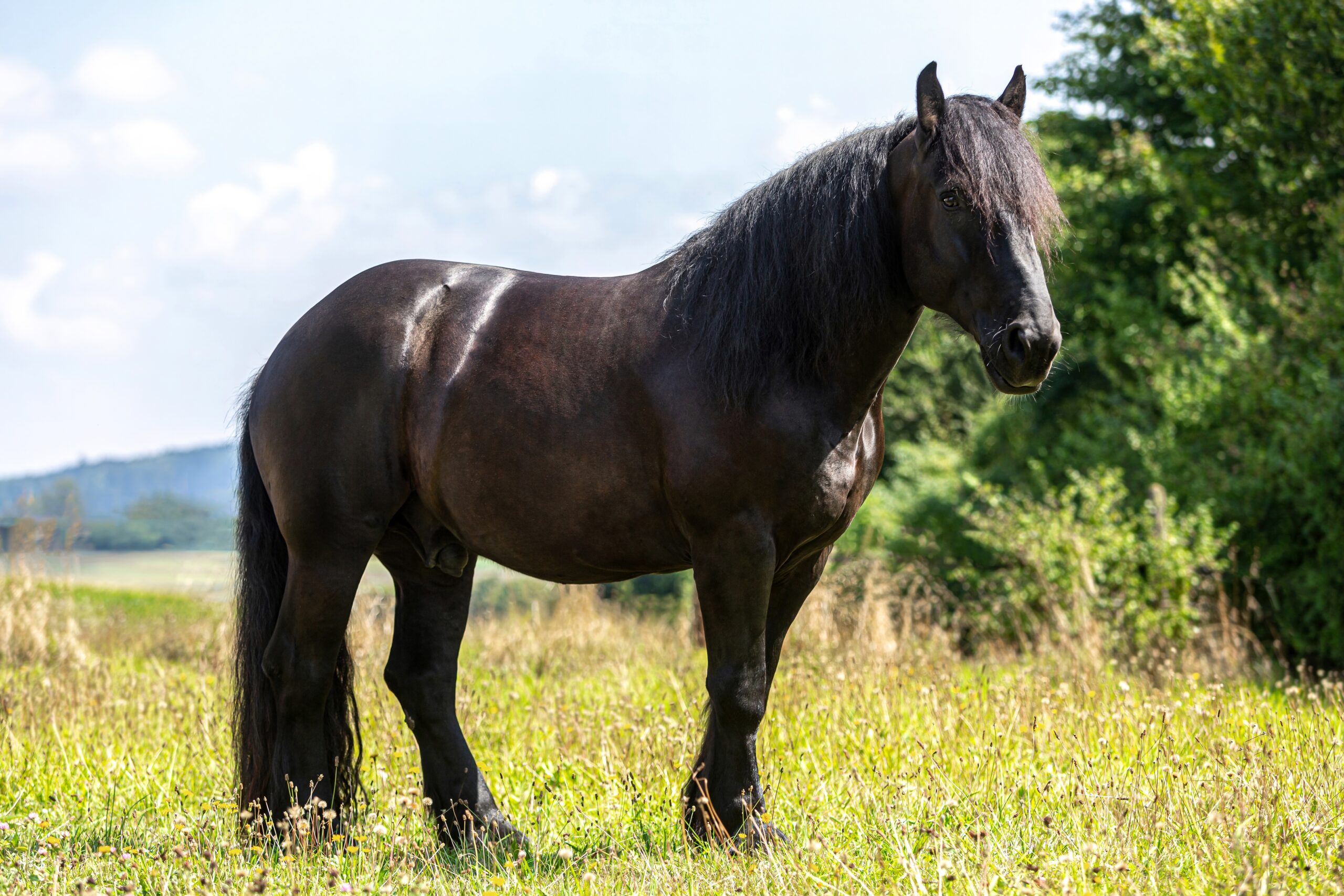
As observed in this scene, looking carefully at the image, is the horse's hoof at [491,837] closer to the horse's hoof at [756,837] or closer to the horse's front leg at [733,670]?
the horse's front leg at [733,670]

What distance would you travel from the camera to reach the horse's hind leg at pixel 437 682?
402 centimetres

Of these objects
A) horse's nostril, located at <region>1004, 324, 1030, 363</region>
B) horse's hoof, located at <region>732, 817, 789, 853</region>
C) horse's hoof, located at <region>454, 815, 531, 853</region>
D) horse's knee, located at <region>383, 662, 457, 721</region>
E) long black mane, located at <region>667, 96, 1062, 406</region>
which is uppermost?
long black mane, located at <region>667, 96, 1062, 406</region>

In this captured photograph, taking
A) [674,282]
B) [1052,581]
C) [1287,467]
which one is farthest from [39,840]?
[1287,467]

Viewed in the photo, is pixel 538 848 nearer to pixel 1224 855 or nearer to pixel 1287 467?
pixel 1224 855

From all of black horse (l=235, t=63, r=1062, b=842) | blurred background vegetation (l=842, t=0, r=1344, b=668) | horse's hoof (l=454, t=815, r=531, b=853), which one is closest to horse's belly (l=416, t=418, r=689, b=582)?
black horse (l=235, t=63, r=1062, b=842)

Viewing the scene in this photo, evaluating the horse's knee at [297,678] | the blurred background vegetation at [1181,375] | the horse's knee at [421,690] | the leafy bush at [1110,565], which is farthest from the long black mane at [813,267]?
the leafy bush at [1110,565]

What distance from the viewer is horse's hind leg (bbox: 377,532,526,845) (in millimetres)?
4016

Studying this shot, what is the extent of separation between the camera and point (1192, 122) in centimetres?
1614

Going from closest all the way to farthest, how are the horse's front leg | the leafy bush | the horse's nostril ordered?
the horse's nostril → the horse's front leg → the leafy bush

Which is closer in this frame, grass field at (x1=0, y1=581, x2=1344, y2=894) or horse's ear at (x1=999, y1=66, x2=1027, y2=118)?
grass field at (x1=0, y1=581, x2=1344, y2=894)

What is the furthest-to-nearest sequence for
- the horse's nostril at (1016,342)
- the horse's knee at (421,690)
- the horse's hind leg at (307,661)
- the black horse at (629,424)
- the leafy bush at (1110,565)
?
the leafy bush at (1110,565) < the horse's knee at (421,690) < the horse's hind leg at (307,661) < the black horse at (629,424) < the horse's nostril at (1016,342)

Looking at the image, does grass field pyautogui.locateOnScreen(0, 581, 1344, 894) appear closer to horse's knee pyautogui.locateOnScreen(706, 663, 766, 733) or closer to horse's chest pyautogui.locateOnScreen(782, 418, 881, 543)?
horse's knee pyautogui.locateOnScreen(706, 663, 766, 733)

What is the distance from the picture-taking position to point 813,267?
3.32 m

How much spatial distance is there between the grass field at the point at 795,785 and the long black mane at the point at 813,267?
1.47m
